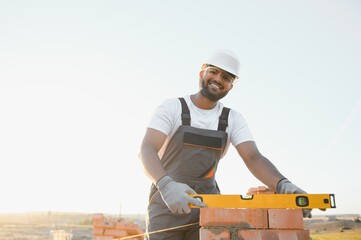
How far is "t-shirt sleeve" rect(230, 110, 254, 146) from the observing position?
2.83m

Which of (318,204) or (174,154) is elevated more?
(174,154)

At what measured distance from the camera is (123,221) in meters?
10.2

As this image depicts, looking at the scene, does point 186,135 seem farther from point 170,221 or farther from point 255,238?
point 255,238

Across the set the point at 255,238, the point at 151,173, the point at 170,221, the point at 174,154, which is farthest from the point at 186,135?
the point at 255,238

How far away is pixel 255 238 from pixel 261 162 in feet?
3.08

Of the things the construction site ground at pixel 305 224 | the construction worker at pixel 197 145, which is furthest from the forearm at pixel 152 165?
the construction site ground at pixel 305 224

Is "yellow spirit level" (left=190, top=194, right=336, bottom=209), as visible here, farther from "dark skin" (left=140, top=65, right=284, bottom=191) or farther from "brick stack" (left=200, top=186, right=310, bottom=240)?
"dark skin" (left=140, top=65, right=284, bottom=191)

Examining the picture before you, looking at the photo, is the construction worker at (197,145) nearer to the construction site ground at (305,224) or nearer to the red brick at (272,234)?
the red brick at (272,234)

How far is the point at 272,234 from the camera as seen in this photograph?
6.17 feet

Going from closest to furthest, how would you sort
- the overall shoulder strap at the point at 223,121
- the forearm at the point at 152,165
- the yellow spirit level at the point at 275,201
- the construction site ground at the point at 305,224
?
the yellow spirit level at the point at 275,201 < the forearm at the point at 152,165 < the overall shoulder strap at the point at 223,121 < the construction site ground at the point at 305,224

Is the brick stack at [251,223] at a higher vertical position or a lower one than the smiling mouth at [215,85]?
lower

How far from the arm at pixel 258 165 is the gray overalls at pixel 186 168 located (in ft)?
0.92

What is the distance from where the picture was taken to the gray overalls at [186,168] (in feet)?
8.13

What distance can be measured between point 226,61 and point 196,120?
58 centimetres
